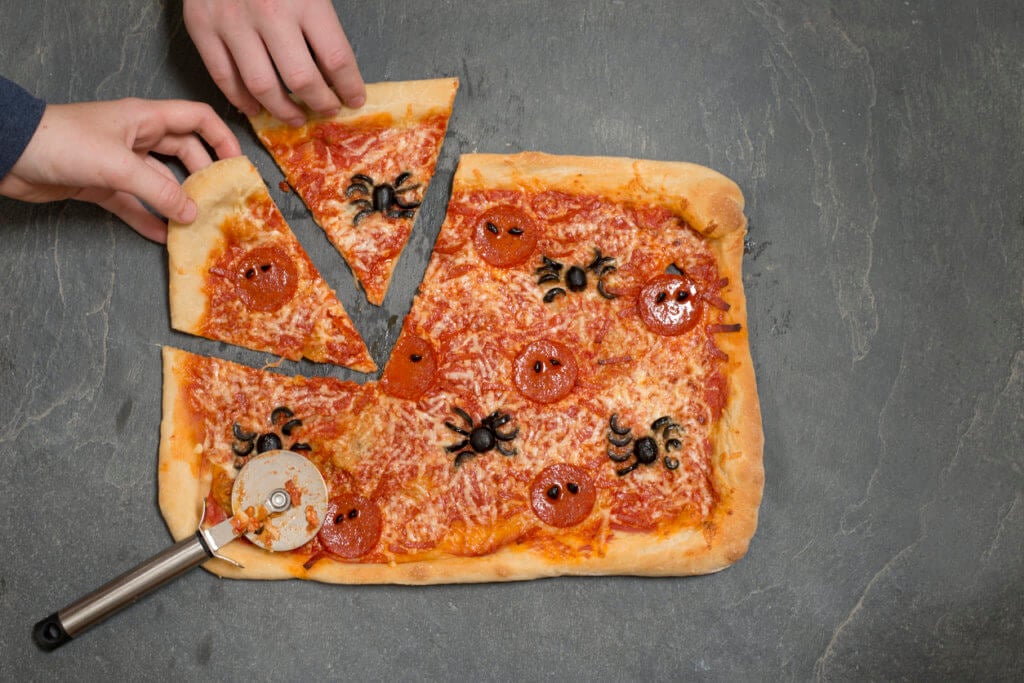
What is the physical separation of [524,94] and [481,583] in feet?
7.84

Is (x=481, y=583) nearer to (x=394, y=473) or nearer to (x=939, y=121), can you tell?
(x=394, y=473)

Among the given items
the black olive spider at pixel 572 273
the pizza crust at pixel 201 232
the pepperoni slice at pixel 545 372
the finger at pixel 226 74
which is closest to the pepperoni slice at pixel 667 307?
the black olive spider at pixel 572 273

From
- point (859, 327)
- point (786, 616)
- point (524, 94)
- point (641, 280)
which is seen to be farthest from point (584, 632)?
point (524, 94)

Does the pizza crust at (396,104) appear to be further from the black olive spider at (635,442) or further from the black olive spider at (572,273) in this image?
the black olive spider at (635,442)

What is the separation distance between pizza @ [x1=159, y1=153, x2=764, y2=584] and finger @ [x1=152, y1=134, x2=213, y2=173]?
2.95 ft

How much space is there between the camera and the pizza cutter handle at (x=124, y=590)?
123 inches

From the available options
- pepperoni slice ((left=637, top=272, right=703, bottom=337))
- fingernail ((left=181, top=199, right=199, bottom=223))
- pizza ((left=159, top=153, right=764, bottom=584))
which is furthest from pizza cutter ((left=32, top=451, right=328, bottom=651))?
pepperoni slice ((left=637, top=272, right=703, bottom=337))

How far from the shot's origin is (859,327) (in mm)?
3789

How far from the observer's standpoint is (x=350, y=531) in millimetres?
3445

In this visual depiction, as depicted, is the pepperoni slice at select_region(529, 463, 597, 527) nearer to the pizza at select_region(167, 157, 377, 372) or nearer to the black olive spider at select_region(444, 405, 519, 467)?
the black olive spider at select_region(444, 405, 519, 467)

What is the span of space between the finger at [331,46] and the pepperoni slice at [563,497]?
6.53ft

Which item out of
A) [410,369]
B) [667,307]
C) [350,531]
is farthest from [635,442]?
[350,531]

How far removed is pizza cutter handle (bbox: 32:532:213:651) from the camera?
10.2ft

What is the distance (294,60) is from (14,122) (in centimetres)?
111
